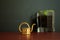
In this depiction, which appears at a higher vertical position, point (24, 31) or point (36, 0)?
point (36, 0)

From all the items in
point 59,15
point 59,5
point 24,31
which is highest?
point 59,5

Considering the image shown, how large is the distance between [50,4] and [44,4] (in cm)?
10

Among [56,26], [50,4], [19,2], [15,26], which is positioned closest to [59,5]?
[50,4]

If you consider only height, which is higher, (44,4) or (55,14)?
(44,4)

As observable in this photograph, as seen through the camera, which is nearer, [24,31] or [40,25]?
[24,31]

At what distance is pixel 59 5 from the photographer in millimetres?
2189

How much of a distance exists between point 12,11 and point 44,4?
528mm

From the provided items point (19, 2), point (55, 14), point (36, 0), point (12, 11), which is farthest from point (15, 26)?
point (55, 14)

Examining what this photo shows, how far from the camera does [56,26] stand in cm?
221

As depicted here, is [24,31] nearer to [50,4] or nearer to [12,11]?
[12,11]

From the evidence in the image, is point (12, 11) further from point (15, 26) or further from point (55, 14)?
point (55, 14)

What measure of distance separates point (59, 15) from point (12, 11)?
0.77 m

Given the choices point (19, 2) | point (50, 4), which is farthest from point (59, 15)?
point (19, 2)

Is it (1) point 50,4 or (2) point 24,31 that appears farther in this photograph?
(1) point 50,4
